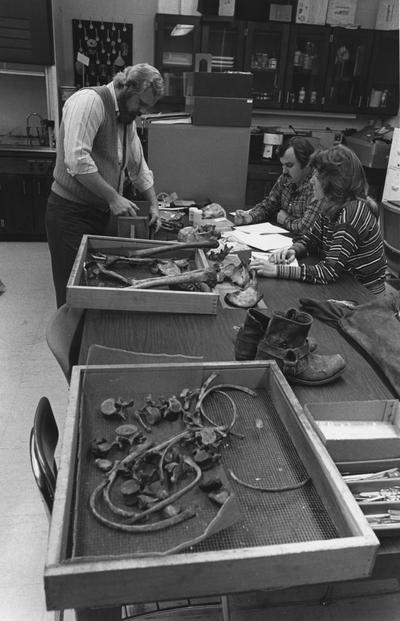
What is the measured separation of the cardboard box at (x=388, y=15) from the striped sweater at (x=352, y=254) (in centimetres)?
383

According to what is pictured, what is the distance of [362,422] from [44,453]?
0.75m

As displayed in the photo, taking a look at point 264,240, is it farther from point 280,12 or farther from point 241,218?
point 280,12

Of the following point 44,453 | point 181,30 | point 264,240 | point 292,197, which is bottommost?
point 44,453

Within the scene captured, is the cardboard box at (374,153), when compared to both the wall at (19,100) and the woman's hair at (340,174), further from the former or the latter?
the wall at (19,100)

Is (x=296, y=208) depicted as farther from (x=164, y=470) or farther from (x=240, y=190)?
(x=164, y=470)

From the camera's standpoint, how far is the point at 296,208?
3.00m

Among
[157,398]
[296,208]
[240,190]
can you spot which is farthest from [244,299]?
[240,190]

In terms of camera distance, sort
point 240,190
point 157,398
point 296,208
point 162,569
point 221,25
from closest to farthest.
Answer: point 162,569 → point 157,398 → point 296,208 → point 240,190 → point 221,25

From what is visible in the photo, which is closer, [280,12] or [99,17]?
[280,12]

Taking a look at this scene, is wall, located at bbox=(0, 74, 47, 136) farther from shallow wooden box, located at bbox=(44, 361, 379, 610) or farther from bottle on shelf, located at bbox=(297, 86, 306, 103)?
shallow wooden box, located at bbox=(44, 361, 379, 610)

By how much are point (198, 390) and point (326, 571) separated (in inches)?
20.2

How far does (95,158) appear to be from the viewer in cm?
240

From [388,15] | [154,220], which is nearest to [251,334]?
[154,220]

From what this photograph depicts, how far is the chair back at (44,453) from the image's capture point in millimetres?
1100
